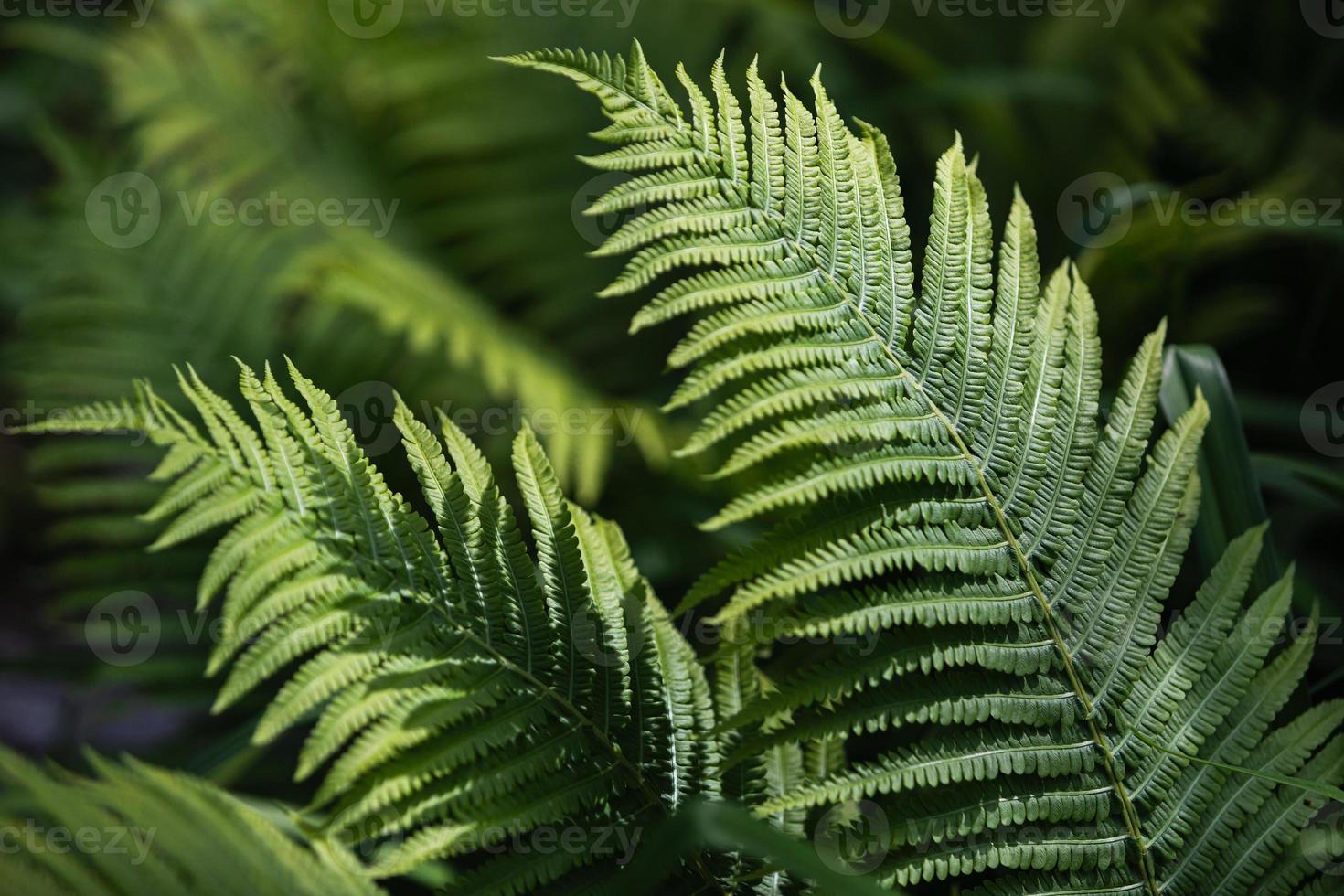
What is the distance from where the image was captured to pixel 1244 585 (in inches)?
27.7

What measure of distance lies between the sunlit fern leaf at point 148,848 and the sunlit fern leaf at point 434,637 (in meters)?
0.05

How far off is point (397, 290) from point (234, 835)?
99 cm

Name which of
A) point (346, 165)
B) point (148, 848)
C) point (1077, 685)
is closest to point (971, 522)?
point (1077, 685)

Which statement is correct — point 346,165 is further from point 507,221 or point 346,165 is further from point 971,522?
point 971,522

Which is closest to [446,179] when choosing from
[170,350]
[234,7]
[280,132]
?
[280,132]

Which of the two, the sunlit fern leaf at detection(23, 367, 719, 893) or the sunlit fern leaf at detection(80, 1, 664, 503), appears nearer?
the sunlit fern leaf at detection(23, 367, 719, 893)

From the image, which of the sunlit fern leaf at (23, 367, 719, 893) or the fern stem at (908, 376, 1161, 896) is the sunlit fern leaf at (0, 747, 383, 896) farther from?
the fern stem at (908, 376, 1161, 896)

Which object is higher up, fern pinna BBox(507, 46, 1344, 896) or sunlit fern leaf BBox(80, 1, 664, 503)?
sunlit fern leaf BBox(80, 1, 664, 503)

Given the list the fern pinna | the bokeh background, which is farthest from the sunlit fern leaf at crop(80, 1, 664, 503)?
the fern pinna

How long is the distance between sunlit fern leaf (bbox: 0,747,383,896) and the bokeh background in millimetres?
585

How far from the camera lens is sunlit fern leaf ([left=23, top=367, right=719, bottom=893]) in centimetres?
65

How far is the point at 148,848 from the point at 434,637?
0.78ft

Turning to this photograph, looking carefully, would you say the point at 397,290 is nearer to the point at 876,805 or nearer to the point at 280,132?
the point at 280,132

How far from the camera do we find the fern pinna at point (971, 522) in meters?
0.66
